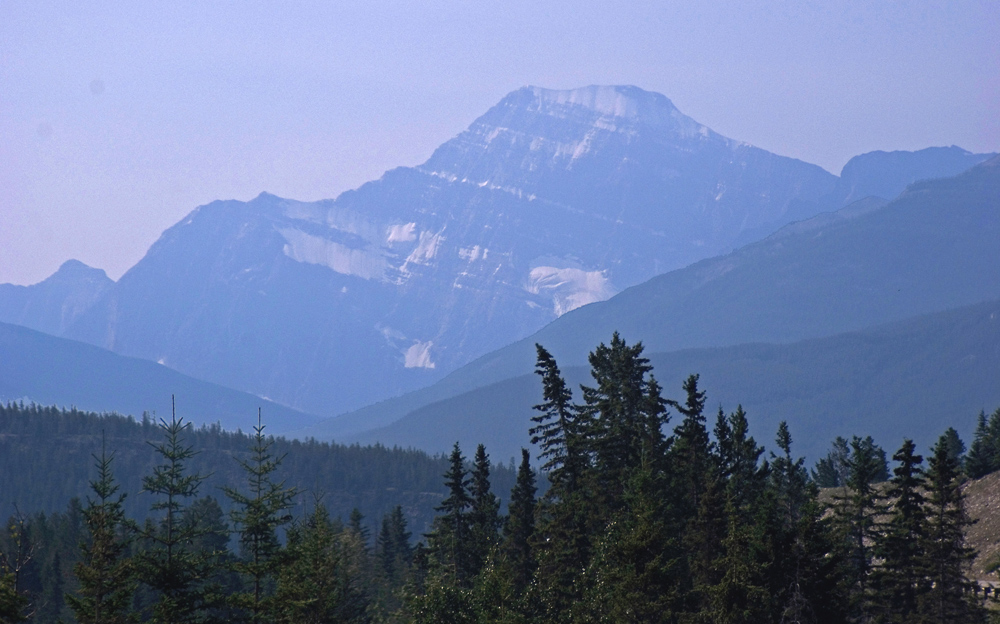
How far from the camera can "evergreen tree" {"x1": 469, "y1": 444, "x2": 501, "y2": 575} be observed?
2712 inches

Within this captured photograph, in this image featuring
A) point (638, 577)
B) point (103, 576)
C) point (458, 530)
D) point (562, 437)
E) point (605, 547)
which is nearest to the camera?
point (103, 576)

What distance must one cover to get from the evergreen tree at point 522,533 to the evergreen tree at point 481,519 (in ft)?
3.34

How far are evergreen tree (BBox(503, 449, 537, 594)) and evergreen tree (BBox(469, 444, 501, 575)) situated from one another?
1.02 metres

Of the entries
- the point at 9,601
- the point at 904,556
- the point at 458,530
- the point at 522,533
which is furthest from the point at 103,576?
the point at 904,556

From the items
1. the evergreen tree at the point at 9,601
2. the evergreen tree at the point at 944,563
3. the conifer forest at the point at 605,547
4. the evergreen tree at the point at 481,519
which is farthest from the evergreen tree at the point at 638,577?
the evergreen tree at the point at 9,601

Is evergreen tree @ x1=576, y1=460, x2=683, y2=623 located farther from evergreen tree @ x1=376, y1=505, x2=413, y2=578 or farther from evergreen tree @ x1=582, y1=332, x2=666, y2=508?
evergreen tree @ x1=376, y1=505, x2=413, y2=578

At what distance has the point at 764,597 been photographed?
147ft

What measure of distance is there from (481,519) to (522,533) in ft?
12.3

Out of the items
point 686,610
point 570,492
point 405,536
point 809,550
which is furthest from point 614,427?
point 405,536

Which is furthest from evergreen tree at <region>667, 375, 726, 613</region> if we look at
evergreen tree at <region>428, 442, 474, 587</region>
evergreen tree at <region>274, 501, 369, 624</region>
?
evergreen tree at <region>274, 501, 369, 624</region>

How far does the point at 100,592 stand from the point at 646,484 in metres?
23.3

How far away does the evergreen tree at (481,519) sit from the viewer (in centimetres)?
6888

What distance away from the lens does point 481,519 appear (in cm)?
7138

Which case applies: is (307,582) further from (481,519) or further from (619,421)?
(481,519)
